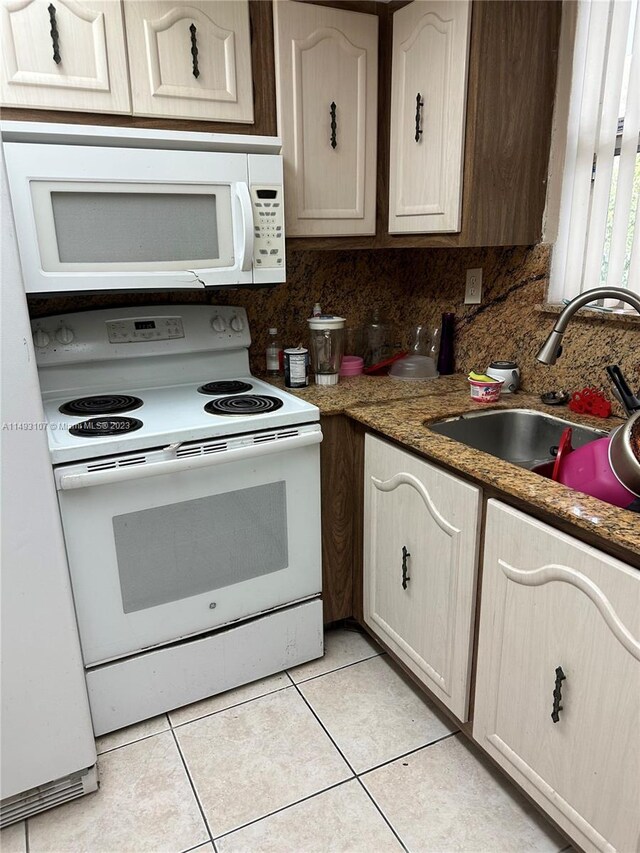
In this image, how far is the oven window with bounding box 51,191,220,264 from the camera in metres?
1.48

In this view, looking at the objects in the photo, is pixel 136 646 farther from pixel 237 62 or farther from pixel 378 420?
pixel 237 62

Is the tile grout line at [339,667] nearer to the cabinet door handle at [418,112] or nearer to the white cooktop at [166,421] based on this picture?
the white cooktop at [166,421]

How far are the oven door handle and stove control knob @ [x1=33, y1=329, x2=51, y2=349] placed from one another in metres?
0.54

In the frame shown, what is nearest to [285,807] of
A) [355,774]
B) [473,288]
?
[355,774]

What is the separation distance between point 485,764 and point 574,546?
2.60ft

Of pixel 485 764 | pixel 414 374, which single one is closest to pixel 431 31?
pixel 414 374

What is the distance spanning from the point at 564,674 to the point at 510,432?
0.78 m

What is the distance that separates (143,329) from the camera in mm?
1862

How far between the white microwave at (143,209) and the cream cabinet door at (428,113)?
0.41m

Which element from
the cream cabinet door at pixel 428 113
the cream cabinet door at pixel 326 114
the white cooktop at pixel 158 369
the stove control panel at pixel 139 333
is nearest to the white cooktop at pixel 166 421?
the white cooktop at pixel 158 369

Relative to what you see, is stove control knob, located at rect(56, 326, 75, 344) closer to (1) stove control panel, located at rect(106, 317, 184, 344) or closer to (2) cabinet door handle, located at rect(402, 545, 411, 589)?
(1) stove control panel, located at rect(106, 317, 184, 344)

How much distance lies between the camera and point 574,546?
1077mm

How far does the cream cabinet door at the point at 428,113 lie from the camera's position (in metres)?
1.58

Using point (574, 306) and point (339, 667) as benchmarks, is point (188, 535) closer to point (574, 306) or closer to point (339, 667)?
point (339, 667)
